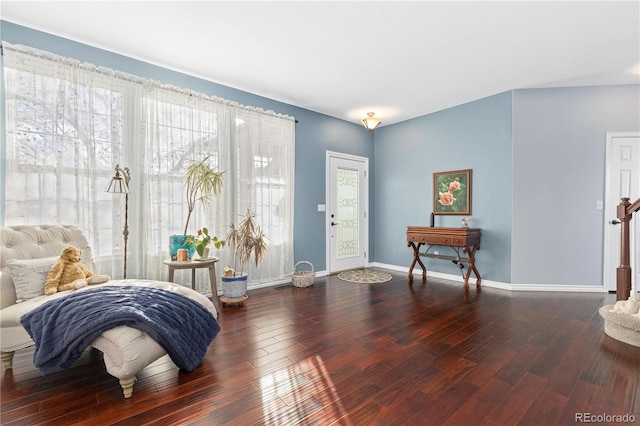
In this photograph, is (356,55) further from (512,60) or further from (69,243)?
(69,243)

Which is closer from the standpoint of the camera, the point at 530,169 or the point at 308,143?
the point at 530,169

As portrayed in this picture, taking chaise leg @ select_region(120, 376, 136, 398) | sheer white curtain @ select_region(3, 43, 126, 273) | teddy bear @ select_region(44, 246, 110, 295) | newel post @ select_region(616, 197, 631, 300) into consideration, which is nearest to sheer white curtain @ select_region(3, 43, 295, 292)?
sheer white curtain @ select_region(3, 43, 126, 273)

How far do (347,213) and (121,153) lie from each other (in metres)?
3.60

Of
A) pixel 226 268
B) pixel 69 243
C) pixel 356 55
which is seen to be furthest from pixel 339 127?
pixel 69 243

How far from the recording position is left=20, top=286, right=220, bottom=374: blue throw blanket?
1.80m

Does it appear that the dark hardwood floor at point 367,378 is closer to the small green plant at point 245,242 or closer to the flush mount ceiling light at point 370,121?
the small green plant at point 245,242

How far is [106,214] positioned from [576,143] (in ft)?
18.9

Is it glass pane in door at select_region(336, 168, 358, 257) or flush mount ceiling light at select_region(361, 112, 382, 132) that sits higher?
flush mount ceiling light at select_region(361, 112, 382, 132)

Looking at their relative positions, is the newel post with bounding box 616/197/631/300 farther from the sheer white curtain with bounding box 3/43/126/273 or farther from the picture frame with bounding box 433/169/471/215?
the sheer white curtain with bounding box 3/43/126/273

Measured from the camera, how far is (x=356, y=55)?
330 cm

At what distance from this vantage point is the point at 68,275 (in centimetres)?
240

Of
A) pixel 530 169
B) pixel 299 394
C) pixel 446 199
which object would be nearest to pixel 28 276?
pixel 299 394

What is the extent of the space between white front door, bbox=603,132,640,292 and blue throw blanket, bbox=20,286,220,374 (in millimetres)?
4993

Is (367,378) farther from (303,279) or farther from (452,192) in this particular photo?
(452,192)
